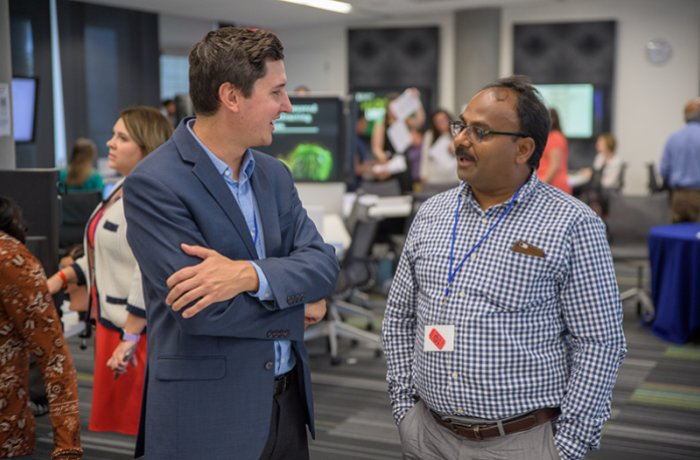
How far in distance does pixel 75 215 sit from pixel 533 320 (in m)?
5.06

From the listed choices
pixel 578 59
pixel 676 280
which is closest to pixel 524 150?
pixel 676 280

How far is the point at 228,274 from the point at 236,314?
8 cm

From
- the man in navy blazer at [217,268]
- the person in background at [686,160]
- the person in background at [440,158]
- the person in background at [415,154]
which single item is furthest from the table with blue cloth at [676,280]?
the man in navy blazer at [217,268]

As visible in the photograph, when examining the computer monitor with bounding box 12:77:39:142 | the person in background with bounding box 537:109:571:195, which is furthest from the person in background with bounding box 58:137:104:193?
the person in background with bounding box 537:109:571:195

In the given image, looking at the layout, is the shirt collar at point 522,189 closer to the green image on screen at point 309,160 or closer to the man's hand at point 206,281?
the man's hand at point 206,281

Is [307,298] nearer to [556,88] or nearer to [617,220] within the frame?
[617,220]

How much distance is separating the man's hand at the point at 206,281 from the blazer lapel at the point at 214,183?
9 centimetres

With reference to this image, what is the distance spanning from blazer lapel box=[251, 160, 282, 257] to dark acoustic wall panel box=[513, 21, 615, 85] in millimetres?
11852

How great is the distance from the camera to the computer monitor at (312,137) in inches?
217

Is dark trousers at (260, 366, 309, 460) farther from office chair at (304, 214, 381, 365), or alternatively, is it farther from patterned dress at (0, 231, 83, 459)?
office chair at (304, 214, 381, 365)

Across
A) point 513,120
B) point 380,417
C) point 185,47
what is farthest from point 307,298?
point 185,47

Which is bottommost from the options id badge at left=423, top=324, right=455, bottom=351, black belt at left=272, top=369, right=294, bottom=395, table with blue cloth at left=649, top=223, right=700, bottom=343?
table with blue cloth at left=649, top=223, right=700, bottom=343

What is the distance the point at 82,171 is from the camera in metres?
7.13

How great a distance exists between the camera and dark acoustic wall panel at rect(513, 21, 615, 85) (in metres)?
12.8
